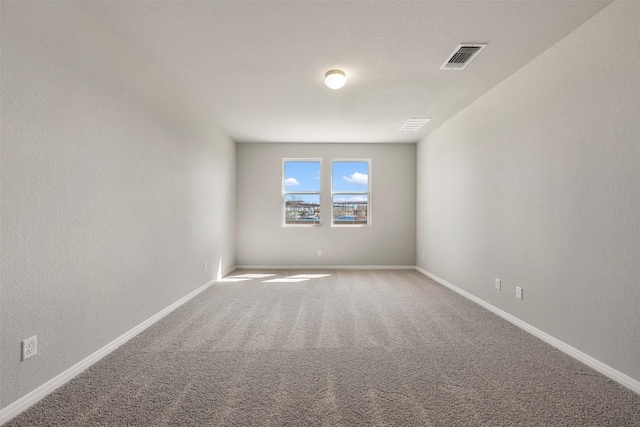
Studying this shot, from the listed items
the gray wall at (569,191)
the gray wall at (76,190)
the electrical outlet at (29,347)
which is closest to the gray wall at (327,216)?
the gray wall at (569,191)

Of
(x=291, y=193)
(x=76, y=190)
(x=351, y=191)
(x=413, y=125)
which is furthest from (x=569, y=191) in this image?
(x=291, y=193)

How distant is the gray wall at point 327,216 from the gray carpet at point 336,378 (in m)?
2.84

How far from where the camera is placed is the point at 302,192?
6.15m

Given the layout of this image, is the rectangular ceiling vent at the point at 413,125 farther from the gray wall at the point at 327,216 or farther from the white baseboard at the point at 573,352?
the white baseboard at the point at 573,352

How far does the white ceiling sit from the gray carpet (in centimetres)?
245

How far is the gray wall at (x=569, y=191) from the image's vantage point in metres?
1.94

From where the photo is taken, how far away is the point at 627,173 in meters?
1.93

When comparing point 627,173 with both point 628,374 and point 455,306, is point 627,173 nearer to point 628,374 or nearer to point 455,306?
point 628,374

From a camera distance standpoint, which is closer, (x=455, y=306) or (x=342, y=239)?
(x=455, y=306)

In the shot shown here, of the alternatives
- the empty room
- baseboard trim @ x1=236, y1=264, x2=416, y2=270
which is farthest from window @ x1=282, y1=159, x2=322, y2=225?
the empty room

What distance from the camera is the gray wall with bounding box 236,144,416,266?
6039 mm

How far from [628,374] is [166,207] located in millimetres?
3934

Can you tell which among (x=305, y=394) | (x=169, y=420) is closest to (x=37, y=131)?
(x=169, y=420)

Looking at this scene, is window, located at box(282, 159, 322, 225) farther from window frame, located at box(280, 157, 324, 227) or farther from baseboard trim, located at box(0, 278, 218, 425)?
baseboard trim, located at box(0, 278, 218, 425)
